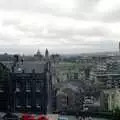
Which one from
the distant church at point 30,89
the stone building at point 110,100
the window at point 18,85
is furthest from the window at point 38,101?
the stone building at point 110,100

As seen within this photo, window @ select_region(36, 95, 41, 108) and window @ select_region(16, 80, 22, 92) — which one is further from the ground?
window @ select_region(16, 80, 22, 92)

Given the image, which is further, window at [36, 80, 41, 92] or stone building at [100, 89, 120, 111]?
stone building at [100, 89, 120, 111]

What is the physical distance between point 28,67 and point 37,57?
4.96ft

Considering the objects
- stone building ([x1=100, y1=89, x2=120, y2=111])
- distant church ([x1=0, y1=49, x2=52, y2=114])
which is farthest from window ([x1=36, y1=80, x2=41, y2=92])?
stone building ([x1=100, y1=89, x2=120, y2=111])

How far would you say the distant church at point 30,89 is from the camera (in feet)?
29.5

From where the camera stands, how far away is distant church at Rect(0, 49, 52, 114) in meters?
8.98

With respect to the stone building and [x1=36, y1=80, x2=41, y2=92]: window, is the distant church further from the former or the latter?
the stone building

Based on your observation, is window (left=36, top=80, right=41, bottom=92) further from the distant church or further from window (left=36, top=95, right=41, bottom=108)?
window (left=36, top=95, right=41, bottom=108)

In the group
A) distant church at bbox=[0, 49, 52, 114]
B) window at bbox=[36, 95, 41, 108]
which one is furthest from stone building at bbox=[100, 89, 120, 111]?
window at bbox=[36, 95, 41, 108]

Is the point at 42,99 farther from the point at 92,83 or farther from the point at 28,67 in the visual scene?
the point at 92,83

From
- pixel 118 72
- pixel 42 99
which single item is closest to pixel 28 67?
pixel 42 99

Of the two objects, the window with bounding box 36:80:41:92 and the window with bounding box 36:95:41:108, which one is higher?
the window with bounding box 36:80:41:92

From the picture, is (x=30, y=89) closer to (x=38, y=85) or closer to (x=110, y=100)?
(x=38, y=85)

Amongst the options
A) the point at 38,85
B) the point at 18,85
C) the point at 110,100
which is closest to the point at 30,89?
the point at 38,85
